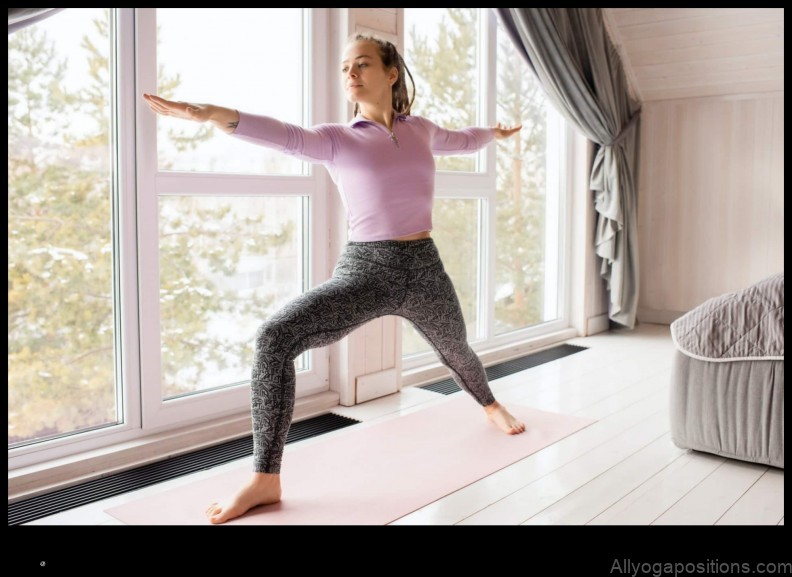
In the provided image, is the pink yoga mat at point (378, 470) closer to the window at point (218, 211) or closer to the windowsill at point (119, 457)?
the windowsill at point (119, 457)

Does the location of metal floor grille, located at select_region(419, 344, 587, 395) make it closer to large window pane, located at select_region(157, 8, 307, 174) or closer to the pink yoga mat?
the pink yoga mat

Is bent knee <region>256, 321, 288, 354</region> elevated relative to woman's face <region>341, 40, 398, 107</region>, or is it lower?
lower

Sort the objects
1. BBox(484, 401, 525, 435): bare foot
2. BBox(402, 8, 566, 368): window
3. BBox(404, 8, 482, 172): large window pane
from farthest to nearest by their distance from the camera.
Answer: BBox(402, 8, 566, 368): window
BBox(404, 8, 482, 172): large window pane
BBox(484, 401, 525, 435): bare foot

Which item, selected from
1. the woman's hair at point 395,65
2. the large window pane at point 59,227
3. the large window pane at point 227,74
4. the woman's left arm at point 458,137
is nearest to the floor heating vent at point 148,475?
the large window pane at point 59,227

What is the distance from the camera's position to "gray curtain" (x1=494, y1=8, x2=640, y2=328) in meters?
3.88

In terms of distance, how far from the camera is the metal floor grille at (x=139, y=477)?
2.05m

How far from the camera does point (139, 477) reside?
7.50 feet

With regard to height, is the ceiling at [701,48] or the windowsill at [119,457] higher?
the ceiling at [701,48]

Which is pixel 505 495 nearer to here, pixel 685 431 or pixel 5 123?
pixel 685 431

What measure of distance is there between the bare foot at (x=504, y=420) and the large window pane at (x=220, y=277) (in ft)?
2.81

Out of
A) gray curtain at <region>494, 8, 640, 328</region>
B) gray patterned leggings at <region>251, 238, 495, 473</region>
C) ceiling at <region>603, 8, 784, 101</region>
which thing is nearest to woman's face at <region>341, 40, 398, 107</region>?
gray patterned leggings at <region>251, 238, 495, 473</region>

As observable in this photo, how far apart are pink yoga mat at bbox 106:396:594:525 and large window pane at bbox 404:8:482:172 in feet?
4.64

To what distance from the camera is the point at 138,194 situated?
2438 mm
